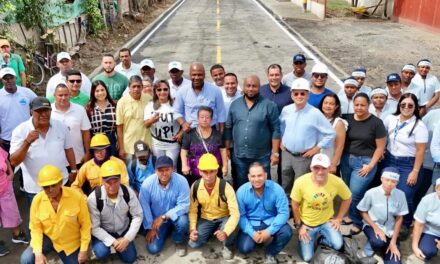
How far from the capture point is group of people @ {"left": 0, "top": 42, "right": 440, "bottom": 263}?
4.88 m

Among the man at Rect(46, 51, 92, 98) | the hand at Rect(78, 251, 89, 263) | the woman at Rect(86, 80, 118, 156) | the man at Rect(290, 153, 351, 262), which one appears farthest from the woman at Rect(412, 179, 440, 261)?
the man at Rect(46, 51, 92, 98)

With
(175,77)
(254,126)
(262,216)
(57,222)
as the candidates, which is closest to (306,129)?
(254,126)

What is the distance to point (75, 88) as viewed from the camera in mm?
6082

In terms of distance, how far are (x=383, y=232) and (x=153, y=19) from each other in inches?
983

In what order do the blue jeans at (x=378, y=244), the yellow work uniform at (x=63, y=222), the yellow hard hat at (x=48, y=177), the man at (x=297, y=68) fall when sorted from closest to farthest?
the yellow hard hat at (x=48, y=177)
the yellow work uniform at (x=63, y=222)
the blue jeans at (x=378, y=244)
the man at (x=297, y=68)

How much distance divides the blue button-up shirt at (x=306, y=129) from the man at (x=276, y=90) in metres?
0.42

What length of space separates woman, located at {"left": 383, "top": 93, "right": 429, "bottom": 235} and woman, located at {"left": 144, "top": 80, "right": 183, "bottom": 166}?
120 inches

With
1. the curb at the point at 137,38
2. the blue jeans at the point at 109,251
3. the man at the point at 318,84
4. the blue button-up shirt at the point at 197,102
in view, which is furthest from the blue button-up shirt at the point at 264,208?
the curb at the point at 137,38

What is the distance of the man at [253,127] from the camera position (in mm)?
5441

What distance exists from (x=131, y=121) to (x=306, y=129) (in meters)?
2.60

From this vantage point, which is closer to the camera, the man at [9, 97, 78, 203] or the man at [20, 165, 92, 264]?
the man at [20, 165, 92, 264]

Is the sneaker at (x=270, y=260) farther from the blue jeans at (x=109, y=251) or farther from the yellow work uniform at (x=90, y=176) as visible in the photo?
the yellow work uniform at (x=90, y=176)

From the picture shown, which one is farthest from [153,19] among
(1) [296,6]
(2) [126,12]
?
(1) [296,6]

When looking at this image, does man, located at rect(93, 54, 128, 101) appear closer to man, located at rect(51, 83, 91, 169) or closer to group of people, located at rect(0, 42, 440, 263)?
group of people, located at rect(0, 42, 440, 263)
